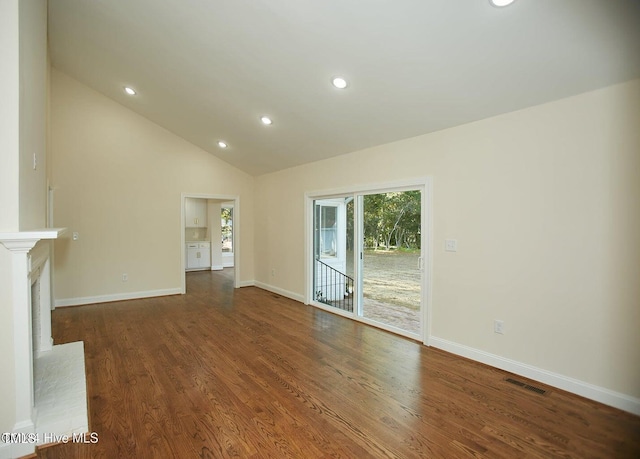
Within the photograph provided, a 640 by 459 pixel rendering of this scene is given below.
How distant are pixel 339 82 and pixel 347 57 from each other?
349 millimetres

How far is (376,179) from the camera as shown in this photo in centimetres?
420

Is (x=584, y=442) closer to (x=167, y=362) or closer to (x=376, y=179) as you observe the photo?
(x=376, y=179)

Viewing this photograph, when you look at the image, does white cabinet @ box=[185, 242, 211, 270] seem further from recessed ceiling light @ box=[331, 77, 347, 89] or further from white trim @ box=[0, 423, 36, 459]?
white trim @ box=[0, 423, 36, 459]

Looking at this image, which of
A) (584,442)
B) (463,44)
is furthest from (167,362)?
(463,44)

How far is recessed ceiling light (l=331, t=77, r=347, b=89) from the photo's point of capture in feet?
10.2

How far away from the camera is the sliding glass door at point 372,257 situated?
398cm

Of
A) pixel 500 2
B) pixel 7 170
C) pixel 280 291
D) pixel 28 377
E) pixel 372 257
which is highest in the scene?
pixel 500 2

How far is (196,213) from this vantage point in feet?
30.3

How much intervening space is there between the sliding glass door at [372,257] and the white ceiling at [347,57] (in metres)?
0.92

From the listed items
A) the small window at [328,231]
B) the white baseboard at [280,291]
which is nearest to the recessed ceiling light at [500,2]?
the small window at [328,231]

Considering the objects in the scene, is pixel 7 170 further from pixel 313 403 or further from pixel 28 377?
pixel 313 403

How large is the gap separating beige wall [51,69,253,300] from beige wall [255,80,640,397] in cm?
441

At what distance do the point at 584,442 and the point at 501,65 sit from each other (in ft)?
8.74

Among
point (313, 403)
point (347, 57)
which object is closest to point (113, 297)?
point (313, 403)
